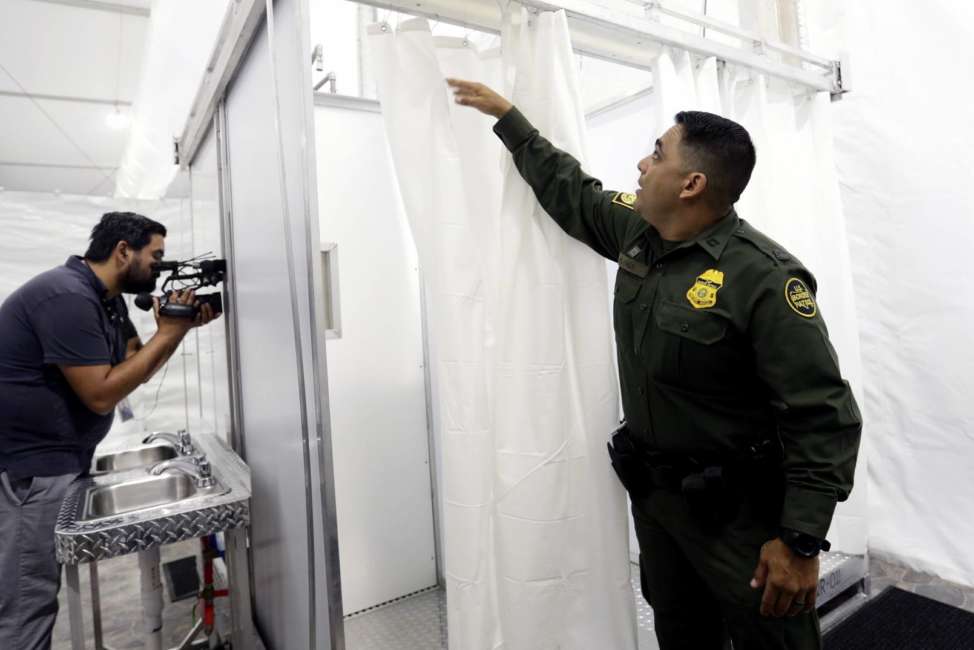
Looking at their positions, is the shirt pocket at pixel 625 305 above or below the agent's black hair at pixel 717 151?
below

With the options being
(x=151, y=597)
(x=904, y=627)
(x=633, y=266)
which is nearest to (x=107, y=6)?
(x=151, y=597)

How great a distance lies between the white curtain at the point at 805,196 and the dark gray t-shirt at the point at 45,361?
6.05 ft

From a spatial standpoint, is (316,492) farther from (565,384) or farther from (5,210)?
(5,210)

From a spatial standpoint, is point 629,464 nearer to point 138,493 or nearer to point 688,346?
point 688,346

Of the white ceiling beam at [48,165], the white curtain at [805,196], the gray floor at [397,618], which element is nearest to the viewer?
the white curtain at [805,196]

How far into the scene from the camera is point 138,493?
1.75m

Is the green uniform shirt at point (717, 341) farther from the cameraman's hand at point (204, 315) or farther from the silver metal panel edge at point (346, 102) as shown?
the cameraman's hand at point (204, 315)

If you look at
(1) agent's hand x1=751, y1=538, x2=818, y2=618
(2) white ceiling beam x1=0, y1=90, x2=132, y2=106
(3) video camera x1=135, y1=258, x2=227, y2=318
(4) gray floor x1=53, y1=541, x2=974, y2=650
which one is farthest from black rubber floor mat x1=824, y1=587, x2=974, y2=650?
(2) white ceiling beam x1=0, y1=90, x2=132, y2=106

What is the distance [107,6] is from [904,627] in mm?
4403

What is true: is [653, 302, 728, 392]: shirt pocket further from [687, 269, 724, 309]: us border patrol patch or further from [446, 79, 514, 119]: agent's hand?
[446, 79, 514, 119]: agent's hand

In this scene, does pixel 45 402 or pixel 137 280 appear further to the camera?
pixel 137 280

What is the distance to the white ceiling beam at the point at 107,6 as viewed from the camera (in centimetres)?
280

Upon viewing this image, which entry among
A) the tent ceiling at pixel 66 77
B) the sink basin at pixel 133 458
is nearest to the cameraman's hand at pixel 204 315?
the sink basin at pixel 133 458

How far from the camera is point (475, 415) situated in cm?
116
